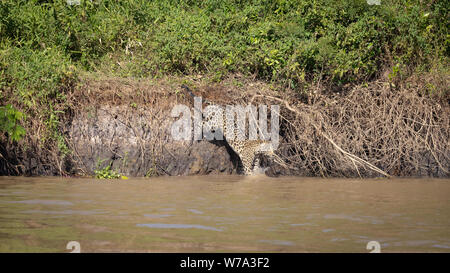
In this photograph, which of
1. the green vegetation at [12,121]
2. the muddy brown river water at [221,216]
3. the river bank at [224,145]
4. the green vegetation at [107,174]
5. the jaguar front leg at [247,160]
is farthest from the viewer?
the jaguar front leg at [247,160]

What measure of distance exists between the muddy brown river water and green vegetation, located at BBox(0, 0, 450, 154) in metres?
1.90

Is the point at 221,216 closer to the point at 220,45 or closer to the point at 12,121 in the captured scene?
the point at 12,121

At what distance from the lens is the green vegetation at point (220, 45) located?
8570 mm

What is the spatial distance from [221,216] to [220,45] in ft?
17.4

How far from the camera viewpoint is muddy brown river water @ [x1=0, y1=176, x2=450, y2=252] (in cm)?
387

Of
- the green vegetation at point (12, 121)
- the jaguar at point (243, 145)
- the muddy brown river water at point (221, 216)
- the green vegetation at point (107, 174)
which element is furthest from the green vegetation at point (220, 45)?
the green vegetation at point (12, 121)

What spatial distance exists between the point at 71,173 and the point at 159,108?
1702 mm

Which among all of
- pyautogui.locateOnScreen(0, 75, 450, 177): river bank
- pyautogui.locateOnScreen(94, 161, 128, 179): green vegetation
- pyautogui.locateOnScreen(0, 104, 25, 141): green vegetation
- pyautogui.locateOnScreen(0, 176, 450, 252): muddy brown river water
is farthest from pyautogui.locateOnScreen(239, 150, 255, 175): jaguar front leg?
pyautogui.locateOnScreen(0, 104, 25, 141): green vegetation

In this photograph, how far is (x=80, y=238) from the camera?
13.0 feet

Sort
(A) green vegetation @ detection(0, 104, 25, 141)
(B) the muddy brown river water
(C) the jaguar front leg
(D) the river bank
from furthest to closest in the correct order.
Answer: (C) the jaguar front leg < (D) the river bank < (A) green vegetation @ detection(0, 104, 25, 141) < (B) the muddy brown river water

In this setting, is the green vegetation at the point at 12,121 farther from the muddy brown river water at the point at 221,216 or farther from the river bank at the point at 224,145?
the river bank at the point at 224,145

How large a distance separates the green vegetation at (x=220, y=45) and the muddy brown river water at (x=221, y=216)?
1902 millimetres

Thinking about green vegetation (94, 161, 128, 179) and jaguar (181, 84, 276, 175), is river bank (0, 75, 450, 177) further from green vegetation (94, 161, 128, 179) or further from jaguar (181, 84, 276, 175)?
jaguar (181, 84, 276, 175)

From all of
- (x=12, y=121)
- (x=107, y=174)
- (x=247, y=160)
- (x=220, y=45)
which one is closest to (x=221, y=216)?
(x=12, y=121)
